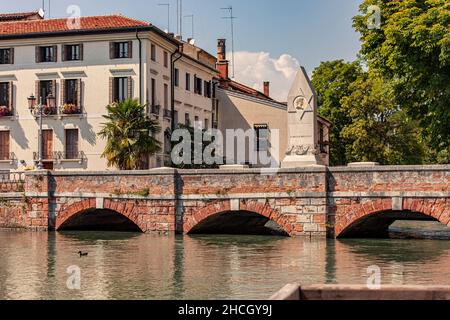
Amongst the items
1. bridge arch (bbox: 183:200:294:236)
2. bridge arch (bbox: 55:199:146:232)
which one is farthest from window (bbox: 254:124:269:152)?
bridge arch (bbox: 183:200:294:236)

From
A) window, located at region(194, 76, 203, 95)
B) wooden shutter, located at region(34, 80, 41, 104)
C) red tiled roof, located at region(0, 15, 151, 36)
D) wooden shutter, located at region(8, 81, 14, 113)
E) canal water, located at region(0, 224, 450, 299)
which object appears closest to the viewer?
canal water, located at region(0, 224, 450, 299)

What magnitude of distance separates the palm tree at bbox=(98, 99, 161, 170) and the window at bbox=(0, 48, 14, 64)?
11.8 m

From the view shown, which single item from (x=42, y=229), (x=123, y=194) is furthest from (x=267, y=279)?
(x=42, y=229)

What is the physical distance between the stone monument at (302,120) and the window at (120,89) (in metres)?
17.3

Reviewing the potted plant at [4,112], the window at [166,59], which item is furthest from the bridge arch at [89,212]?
the window at [166,59]

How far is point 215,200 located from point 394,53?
10.6m

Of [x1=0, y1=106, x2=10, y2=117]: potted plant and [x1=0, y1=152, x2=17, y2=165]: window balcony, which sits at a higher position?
[x1=0, y1=106, x2=10, y2=117]: potted plant

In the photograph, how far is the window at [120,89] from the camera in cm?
4666

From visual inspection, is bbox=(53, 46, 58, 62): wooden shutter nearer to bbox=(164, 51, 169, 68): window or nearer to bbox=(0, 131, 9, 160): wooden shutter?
bbox=(0, 131, 9, 160): wooden shutter

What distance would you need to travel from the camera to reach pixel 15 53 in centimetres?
4828

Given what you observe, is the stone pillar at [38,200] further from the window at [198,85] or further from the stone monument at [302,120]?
the window at [198,85]

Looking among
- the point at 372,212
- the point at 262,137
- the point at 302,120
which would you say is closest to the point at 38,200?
the point at 302,120

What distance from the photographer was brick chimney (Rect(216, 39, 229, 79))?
217 feet

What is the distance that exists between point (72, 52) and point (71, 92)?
2.65 metres
